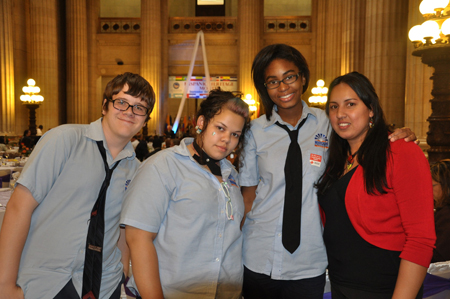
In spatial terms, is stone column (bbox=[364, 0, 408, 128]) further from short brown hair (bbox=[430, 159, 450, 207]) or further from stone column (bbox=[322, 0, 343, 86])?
short brown hair (bbox=[430, 159, 450, 207])

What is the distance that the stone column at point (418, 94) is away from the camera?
28.5 feet

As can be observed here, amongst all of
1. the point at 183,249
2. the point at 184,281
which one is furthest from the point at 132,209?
the point at 184,281

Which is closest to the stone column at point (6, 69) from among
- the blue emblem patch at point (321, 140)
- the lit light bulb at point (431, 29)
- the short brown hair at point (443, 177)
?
the lit light bulb at point (431, 29)

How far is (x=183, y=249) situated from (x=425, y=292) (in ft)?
6.91

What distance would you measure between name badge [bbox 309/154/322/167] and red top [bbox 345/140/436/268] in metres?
0.31

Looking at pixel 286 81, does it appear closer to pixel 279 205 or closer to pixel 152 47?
pixel 279 205

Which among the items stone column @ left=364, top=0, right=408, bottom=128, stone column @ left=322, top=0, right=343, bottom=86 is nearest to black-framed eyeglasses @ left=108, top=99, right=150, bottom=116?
stone column @ left=364, top=0, right=408, bottom=128

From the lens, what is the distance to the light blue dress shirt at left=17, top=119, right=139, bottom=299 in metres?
1.68

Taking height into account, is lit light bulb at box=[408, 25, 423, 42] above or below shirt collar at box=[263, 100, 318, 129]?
above

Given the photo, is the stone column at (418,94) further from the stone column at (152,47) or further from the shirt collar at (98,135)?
the stone column at (152,47)

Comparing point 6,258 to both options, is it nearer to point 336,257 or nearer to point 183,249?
point 183,249

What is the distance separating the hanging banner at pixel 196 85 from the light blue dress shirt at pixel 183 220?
20.5 m

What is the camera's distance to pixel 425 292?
285 cm

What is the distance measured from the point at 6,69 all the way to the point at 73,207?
16.5 meters
